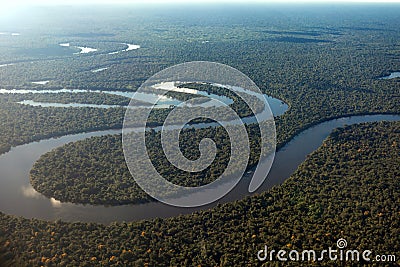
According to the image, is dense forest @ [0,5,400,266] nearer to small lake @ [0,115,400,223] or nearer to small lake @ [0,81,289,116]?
small lake @ [0,115,400,223]

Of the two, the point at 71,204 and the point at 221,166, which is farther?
the point at 221,166

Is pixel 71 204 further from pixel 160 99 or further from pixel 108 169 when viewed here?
pixel 160 99

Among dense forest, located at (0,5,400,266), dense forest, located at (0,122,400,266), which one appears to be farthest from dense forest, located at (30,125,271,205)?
dense forest, located at (0,122,400,266)

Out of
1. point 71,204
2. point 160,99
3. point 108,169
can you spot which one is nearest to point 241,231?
point 71,204

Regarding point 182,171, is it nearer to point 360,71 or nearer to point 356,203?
point 356,203

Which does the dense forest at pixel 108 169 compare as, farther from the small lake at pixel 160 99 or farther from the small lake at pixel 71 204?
the small lake at pixel 160 99

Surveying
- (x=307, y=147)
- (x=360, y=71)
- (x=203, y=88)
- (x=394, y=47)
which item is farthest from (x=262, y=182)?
(x=394, y=47)
